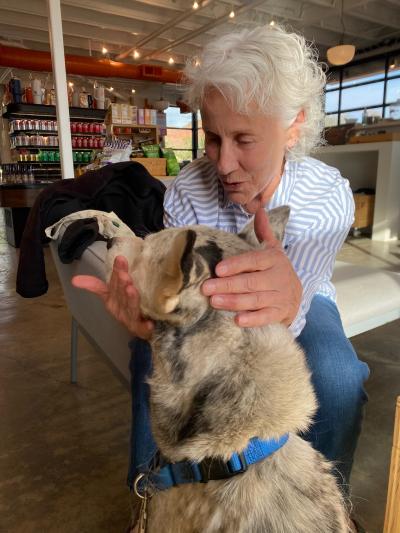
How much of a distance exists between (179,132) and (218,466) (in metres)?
17.7

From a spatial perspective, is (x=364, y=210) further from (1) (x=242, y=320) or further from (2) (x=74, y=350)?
(1) (x=242, y=320)

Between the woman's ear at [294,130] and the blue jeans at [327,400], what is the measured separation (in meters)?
0.74

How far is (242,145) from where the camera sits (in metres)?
1.42

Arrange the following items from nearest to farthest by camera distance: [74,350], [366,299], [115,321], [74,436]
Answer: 1. [115,321]
2. [366,299]
3. [74,436]
4. [74,350]

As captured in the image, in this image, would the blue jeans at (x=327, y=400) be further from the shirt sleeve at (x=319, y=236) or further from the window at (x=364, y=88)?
the window at (x=364, y=88)

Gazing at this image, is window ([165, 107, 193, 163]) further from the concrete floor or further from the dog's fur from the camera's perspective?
the dog's fur

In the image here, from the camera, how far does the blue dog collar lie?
889 millimetres

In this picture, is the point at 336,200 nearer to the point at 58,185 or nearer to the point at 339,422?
the point at 339,422

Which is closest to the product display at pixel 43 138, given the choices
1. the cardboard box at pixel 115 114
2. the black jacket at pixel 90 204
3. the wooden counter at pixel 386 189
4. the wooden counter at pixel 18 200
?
the cardboard box at pixel 115 114

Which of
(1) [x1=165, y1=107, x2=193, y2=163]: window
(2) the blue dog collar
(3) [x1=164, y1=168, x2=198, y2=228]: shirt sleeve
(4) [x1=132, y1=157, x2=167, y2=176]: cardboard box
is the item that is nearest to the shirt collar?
(3) [x1=164, y1=168, x2=198, y2=228]: shirt sleeve

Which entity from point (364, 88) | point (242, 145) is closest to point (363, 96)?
point (364, 88)

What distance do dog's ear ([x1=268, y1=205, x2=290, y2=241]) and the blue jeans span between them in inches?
19.2

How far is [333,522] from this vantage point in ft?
3.10

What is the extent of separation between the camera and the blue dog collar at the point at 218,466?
889mm
